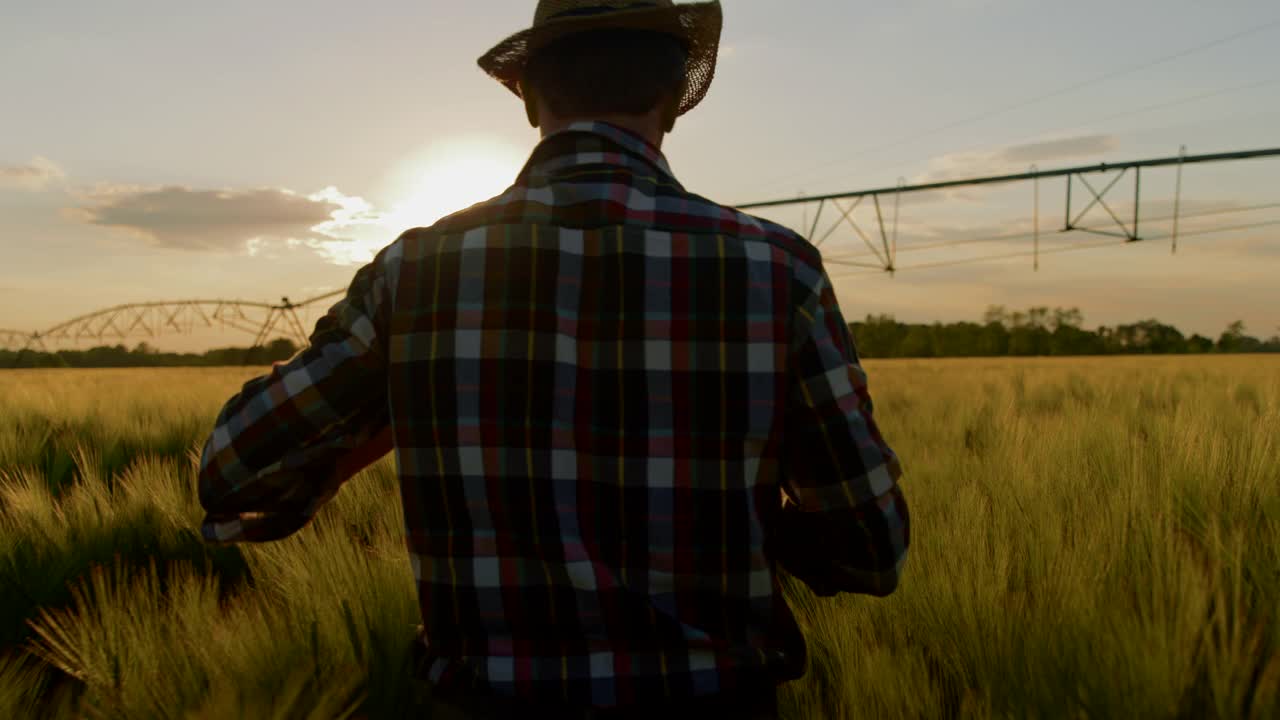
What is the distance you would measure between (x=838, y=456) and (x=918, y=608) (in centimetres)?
77

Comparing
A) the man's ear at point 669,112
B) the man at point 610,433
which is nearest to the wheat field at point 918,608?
the man at point 610,433

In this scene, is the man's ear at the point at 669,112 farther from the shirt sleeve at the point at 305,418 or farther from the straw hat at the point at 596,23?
the shirt sleeve at the point at 305,418

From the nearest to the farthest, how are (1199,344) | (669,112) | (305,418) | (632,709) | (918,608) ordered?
(632,709)
(305,418)
(669,112)
(918,608)
(1199,344)

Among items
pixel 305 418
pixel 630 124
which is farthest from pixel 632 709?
pixel 630 124

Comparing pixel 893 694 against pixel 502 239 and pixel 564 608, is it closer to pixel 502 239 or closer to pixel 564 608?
pixel 564 608

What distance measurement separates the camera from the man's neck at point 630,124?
1395 mm

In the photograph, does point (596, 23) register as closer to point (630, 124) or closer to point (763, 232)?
point (630, 124)

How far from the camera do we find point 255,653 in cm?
165

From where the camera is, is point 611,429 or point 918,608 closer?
point 611,429

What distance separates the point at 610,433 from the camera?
4.13ft

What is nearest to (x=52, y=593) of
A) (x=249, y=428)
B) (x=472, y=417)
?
(x=249, y=428)

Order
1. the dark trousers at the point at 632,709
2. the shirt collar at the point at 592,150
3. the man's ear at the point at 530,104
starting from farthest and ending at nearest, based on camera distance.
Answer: the man's ear at the point at 530,104 → the shirt collar at the point at 592,150 → the dark trousers at the point at 632,709

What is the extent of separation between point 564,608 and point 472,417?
0.35 metres

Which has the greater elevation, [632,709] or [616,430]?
[616,430]
